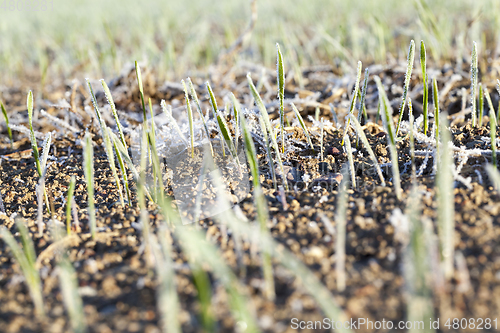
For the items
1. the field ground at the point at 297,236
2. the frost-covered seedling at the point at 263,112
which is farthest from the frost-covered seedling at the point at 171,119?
the frost-covered seedling at the point at 263,112

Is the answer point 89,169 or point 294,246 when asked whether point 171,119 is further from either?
point 294,246

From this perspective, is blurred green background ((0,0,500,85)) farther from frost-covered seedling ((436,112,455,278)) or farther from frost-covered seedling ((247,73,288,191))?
frost-covered seedling ((436,112,455,278))

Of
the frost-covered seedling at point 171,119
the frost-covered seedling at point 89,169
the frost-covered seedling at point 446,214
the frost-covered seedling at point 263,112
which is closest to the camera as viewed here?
the frost-covered seedling at point 446,214

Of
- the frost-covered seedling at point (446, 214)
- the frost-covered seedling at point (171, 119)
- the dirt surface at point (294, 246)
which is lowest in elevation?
the dirt surface at point (294, 246)

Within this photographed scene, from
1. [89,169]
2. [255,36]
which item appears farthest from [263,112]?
[255,36]

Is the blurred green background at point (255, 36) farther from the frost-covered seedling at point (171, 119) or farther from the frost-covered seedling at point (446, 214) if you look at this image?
the frost-covered seedling at point (446, 214)

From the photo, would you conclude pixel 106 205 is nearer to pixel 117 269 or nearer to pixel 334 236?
pixel 117 269
